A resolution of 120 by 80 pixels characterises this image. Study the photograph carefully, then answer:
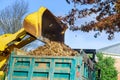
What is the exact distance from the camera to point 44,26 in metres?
8.36

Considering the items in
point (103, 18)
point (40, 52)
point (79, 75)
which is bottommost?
point (79, 75)

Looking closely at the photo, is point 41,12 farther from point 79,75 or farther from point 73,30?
point 73,30

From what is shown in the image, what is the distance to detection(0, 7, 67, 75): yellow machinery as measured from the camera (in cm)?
722

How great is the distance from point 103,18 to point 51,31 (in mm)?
2046

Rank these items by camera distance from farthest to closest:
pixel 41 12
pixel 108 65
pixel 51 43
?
pixel 108 65, pixel 51 43, pixel 41 12

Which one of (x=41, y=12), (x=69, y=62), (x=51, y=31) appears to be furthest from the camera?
(x=51, y=31)

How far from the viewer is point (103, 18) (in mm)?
10180

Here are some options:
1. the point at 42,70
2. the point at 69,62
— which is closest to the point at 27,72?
the point at 42,70

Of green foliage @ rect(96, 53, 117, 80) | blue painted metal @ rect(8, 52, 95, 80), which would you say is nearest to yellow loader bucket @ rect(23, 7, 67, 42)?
blue painted metal @ rect(8, 52, 95, 80)

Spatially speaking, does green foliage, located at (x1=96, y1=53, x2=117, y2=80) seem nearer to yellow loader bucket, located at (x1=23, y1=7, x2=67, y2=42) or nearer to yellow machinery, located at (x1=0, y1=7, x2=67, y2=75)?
yellow loader bucket, located at (x1=23, y1=7, x2=67, y2=42)

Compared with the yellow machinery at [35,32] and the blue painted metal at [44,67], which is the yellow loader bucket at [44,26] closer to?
the yellow machinery at [35,32]

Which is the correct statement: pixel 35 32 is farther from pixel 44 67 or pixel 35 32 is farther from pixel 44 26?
pixel 44 26

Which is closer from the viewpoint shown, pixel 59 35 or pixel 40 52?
pixel 40 52

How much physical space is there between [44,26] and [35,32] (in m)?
1.11
